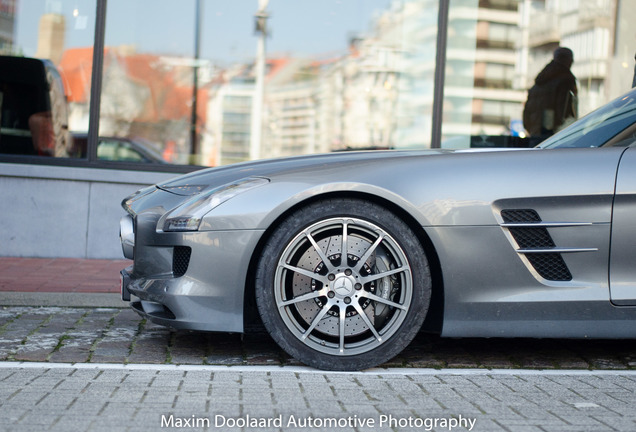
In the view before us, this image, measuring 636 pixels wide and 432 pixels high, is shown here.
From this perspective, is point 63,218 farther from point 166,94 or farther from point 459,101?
point 459,101

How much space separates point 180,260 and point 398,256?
1004 mm

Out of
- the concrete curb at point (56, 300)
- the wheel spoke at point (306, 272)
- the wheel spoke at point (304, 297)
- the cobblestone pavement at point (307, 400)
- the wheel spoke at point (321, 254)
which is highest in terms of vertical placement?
the wheel spoke at point (321, 254)

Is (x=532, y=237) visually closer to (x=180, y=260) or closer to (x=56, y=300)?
(x=180, y=260)

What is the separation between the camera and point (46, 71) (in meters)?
8.37

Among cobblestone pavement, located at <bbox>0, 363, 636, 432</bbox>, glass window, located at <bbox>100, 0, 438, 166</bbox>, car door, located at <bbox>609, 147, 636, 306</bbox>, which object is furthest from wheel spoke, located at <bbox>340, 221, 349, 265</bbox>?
glass window, located at <bbox>100, 0, 438, 166</bbox>

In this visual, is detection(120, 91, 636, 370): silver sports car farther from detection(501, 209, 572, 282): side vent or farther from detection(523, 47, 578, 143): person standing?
detection(523, 47, 578, 143): person standing

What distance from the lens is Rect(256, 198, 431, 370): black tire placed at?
3768 millimetres

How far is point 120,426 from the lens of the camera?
294 centimetres

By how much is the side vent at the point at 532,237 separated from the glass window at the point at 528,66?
16.4 feet

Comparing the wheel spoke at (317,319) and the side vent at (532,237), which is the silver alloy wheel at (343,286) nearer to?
the wheel spoke at (317,319)

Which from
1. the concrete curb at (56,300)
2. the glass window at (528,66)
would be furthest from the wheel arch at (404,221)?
the glass window at (528,66)

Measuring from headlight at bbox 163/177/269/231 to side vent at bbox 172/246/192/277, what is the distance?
96 millimetres

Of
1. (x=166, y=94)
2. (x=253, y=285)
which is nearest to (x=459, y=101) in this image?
(x=166, y=94)

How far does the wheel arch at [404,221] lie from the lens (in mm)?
3818
